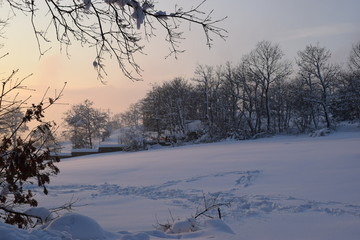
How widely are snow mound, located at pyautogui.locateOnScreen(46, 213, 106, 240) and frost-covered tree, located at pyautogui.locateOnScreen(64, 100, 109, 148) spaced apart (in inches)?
1965

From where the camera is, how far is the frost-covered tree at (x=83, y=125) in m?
53.2

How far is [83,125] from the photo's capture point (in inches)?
2213

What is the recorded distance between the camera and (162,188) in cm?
975

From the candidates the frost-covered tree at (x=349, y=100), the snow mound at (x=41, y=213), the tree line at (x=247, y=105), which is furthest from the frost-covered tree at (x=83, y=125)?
the snow mound at (x=41, y=213)

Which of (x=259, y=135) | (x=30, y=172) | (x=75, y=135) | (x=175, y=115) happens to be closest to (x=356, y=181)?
(x=30, y=172)

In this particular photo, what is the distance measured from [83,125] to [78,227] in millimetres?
54768

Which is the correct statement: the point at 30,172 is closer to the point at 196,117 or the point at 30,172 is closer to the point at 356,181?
the point at 356,181

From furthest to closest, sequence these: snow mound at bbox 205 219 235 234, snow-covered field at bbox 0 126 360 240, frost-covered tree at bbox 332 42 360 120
Answer: frost-covered tree at bbox 332 42 360 120, snow mound at bbox 205 219 235 234, snow-covered field at bbox 0 126 360 240

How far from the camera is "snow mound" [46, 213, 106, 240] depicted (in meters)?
3.47

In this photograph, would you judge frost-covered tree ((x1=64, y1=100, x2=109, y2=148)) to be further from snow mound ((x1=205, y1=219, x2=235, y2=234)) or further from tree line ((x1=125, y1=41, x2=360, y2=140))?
snow mound ((x1=205, y1=219, x2=235, y2=234))

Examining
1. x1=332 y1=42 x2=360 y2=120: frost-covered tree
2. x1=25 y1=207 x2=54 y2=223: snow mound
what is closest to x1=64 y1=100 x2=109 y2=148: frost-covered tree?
x1=332 y1=42 x2=360 y2=120: frost-covered tree

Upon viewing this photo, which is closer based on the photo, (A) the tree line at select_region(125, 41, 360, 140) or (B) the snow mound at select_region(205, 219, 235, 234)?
(B) the snow mound at select_region(205, 219, 235, 234)

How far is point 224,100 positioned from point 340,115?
15385 millimetres

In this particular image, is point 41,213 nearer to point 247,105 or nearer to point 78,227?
point 78,227
